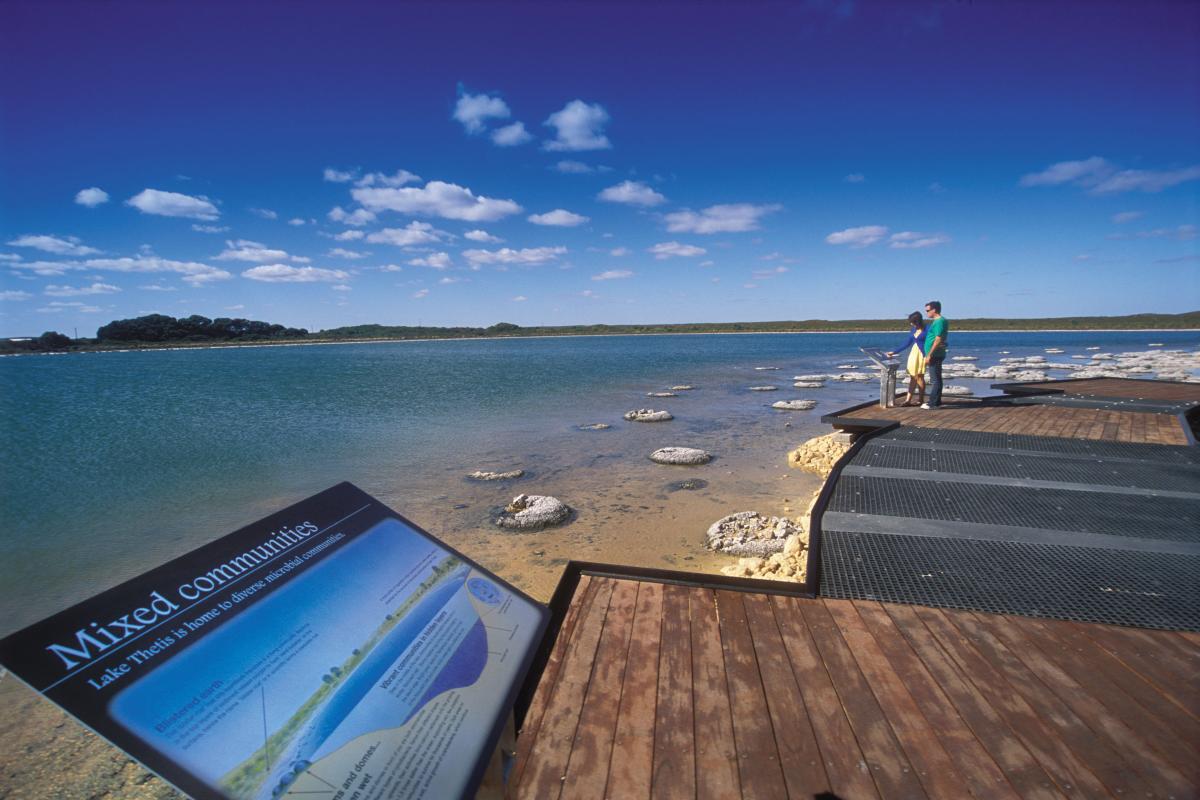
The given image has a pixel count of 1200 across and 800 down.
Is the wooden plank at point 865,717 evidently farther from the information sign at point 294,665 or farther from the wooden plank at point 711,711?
the information sign at point 294,665

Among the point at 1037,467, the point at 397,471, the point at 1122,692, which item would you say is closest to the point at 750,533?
the point at 1037,467

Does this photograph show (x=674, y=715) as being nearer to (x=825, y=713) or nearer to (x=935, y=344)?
(x=825, y=713)

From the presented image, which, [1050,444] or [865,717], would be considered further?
[1050,444]

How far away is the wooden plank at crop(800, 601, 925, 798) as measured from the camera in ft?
8.00

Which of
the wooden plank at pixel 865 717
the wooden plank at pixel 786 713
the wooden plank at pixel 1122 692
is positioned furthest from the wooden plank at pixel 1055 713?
the wooden plank at pixel 786 713

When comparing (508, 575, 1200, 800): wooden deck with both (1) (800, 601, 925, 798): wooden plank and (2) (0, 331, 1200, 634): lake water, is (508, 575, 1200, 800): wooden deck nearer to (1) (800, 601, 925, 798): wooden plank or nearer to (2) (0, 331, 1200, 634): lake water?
(1) (800, 601, 925, 798): wooden plank

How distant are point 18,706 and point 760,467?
1295cm

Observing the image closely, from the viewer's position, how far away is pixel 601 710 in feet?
9.65

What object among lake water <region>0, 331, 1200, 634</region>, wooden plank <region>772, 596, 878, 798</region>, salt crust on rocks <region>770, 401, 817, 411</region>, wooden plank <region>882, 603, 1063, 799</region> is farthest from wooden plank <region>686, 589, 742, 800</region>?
salt crust on rocks <region>770, 401, 817, 411</region>

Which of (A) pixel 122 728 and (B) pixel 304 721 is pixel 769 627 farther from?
(A) pixel 122 728

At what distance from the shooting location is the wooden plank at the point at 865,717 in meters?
2.44

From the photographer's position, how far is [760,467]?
1352cm

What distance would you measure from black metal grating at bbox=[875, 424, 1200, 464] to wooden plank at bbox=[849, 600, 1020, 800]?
610 centimetres

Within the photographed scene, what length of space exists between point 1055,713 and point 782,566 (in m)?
3.76
